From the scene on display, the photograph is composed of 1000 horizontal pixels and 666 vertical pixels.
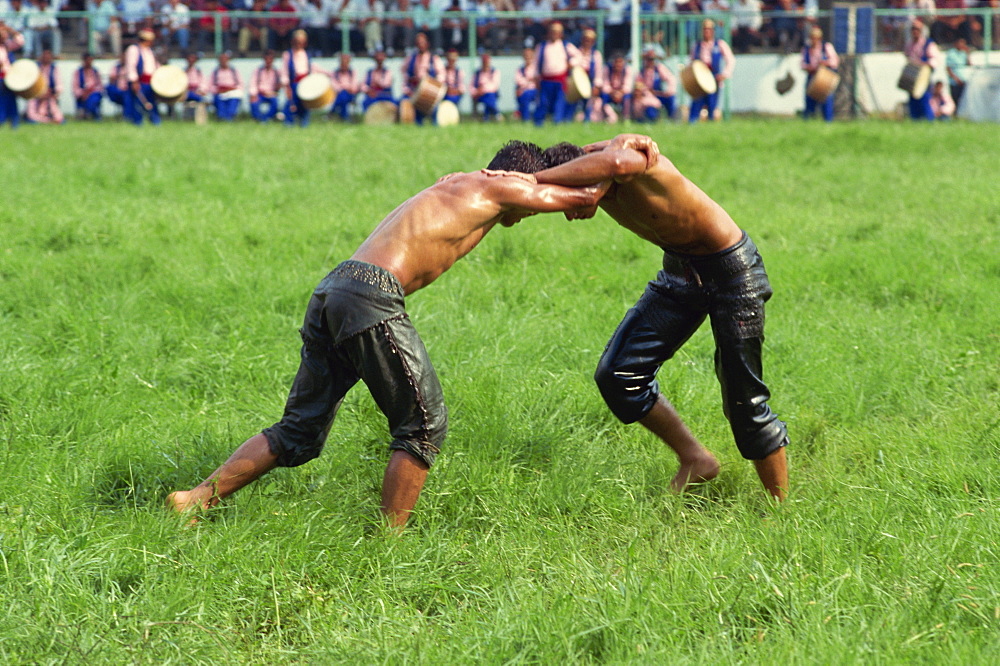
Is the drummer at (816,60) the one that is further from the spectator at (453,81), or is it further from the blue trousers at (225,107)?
the blue trousers at (225,107)

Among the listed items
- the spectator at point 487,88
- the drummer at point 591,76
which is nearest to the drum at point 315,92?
Result: the spectator at point 487,88

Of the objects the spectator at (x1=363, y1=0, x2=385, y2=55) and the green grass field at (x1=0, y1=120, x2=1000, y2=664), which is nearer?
the green grass field at (x1=0, y1=120, x2=1000, y2=664)

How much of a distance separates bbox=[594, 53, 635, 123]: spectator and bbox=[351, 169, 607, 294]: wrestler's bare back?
17817 mm

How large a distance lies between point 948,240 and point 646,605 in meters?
5.73

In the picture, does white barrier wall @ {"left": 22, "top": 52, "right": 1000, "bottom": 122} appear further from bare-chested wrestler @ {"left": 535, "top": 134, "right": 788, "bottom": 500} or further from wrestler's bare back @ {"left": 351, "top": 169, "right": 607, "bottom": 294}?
wrestler's bare back @ {"left": 351, "top": 169, "right": 607, "bottom": 294}

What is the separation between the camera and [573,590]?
3133mm

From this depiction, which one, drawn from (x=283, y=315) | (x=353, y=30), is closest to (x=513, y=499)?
(x=283, y=315)

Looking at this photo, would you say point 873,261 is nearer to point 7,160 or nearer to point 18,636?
point 18,636

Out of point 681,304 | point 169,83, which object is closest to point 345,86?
point 169,83

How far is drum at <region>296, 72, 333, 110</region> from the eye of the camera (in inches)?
786

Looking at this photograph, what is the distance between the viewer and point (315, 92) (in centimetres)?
2002

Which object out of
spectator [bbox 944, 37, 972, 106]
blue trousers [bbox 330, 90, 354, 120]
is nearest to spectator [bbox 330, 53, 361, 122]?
blue trousers [bbox 330, 90, 354, 120]

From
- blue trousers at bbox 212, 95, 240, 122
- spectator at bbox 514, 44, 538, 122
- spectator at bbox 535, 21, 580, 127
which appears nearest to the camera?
spectator at bbox 535, 21, 580, 127

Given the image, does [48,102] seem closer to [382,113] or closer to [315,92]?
[315,92]
